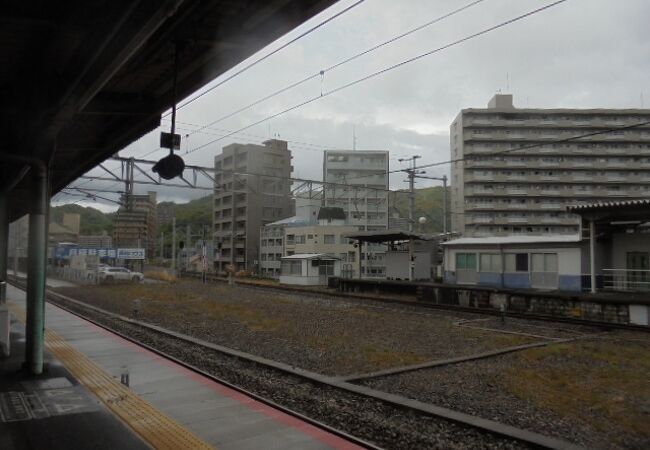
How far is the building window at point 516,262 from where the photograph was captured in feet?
82.8

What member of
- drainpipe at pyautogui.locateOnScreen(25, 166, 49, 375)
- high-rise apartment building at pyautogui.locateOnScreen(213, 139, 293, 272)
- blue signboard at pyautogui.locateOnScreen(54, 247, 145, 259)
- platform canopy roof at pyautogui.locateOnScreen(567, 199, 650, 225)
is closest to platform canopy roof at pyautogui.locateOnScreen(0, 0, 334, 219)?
drainpipe at pyautogui.locateOnScreen(25, 166, 49, 375)

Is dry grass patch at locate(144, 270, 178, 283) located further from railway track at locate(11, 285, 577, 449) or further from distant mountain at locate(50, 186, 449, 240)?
distant mountain at locate(50, 186, 449, 240)

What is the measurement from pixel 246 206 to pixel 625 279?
57.6 metres

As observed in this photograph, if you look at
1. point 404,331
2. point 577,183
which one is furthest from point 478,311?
point 577,183

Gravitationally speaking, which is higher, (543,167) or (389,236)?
(543,167)

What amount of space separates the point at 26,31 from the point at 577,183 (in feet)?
237

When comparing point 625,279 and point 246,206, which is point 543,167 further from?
point 625,279

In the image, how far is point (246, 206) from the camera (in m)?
73.4

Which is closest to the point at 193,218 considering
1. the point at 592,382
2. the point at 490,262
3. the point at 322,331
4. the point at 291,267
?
the point at 291,267

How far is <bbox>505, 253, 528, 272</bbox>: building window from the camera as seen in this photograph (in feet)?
82.8

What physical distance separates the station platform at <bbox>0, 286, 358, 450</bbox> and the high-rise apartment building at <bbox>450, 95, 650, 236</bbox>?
62417 millimetres

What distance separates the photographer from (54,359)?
9828mm

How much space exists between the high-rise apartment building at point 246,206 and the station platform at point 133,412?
58.9 metres

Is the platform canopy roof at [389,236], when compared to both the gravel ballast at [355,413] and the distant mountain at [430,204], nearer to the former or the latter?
the gravel ballast at [355,413]
